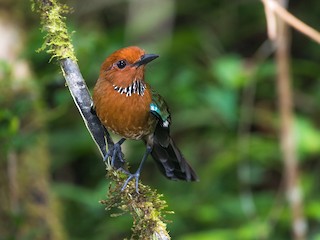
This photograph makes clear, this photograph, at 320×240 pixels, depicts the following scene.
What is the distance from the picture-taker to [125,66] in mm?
3506

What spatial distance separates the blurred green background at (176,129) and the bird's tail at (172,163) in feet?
2.60

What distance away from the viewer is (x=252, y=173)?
6.54 metres

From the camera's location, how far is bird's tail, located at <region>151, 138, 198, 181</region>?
3.85 m

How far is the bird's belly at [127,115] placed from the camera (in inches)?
129

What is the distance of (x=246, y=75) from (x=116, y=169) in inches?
110

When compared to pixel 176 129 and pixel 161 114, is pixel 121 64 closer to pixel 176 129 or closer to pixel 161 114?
pixel 161 114

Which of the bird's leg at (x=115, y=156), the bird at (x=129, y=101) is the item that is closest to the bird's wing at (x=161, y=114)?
the bird at (x=129, y=101)

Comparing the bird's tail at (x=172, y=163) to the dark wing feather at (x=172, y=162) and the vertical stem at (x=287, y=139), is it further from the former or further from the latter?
the vertical stem at (x=287, y=139)

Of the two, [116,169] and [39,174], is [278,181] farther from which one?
[116,169]

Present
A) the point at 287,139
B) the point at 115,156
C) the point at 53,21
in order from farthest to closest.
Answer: the point at 287,139, the point at 115,156, the point at 53,21

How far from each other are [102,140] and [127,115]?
0.39 m

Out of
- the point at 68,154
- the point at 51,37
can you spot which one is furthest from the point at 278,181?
the point at 51,37

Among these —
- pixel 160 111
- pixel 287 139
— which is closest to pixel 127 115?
pixel 160 111

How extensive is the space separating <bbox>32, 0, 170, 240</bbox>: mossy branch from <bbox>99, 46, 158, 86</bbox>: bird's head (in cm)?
45
